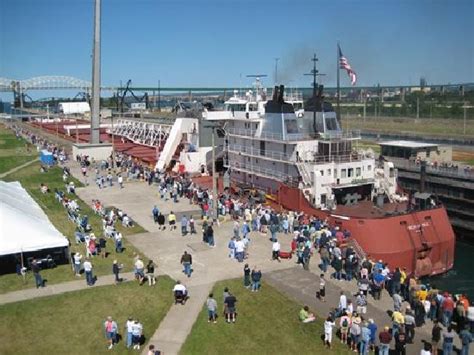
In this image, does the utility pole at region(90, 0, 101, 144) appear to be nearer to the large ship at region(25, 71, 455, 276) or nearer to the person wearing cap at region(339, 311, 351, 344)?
the large ship at region(25, 71, 455, 276)

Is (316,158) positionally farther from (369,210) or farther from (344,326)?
(344,326)

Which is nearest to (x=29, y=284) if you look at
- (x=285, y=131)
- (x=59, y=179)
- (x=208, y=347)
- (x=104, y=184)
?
(x=208, y=347)

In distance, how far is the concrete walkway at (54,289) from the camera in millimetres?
19031

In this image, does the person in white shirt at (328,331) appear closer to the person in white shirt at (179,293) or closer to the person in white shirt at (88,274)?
the person in white shirt at (179,293)

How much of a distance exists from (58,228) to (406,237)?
61.8ft

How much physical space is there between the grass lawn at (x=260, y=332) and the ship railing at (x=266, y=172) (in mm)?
14921

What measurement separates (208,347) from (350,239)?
41.1 feet

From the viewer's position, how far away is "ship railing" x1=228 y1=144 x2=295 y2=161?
34.2 metres

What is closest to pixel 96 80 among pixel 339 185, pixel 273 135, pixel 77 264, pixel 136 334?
pixel 273 135

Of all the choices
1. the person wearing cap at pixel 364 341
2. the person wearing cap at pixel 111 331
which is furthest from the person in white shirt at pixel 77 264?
the person wearing cap at pixel 364 341

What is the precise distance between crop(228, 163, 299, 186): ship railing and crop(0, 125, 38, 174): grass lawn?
24516 millimetres

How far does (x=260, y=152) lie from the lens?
122ft

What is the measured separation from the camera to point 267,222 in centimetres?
2734

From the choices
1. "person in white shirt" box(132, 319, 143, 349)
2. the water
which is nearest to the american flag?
the water
